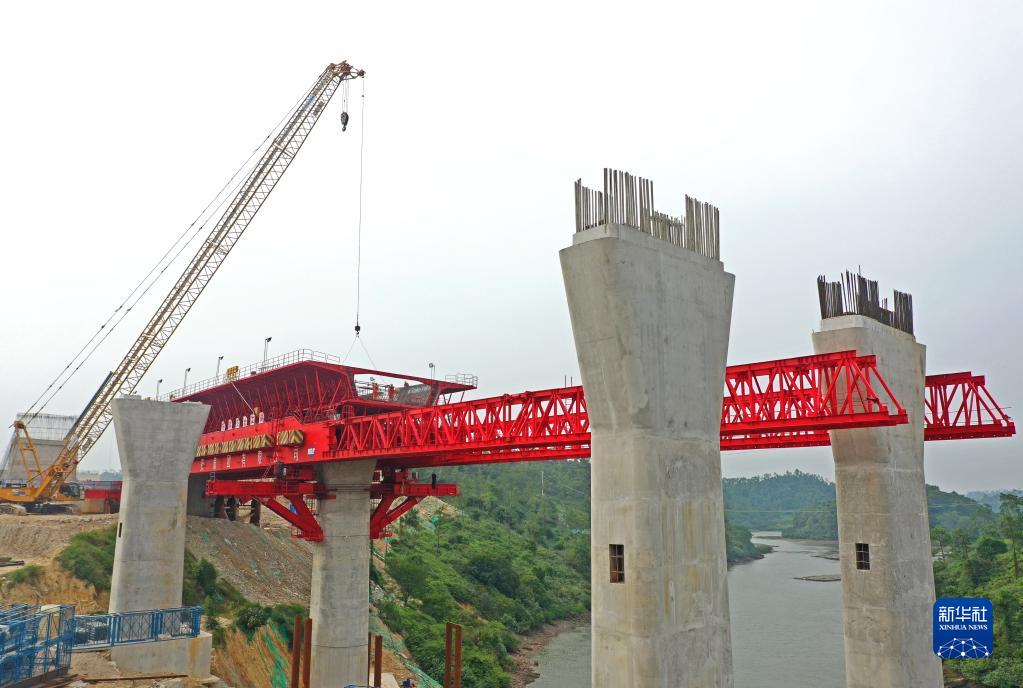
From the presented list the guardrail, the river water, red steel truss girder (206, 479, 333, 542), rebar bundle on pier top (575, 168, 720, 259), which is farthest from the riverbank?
rebar bundle on pier top (575, 168, 720, 259)

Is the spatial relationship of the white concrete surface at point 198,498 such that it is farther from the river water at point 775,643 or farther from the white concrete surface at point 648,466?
the white concrete surface at point 648,466

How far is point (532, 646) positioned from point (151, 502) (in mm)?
45507

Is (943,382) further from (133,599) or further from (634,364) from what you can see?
(133,599)

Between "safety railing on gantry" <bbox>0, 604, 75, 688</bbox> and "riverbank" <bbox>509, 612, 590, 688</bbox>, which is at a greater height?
"safety railing on gantry" <bbox>0, 604, 75, 688</bbox>

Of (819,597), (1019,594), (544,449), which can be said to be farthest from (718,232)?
(819,597)

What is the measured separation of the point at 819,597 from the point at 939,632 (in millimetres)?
77017

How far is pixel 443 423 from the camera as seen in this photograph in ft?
92.9

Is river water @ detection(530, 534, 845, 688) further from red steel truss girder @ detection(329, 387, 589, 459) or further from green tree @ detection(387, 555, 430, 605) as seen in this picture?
red steel truss girder @ detection(329, 387, 589, 459)

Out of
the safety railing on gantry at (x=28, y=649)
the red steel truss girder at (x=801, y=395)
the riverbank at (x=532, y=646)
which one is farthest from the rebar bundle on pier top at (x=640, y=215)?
the riverbank at (x=532, y=646)

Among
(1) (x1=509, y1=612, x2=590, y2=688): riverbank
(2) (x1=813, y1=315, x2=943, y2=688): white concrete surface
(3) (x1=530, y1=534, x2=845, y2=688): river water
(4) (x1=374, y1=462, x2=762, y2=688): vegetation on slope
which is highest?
(2) (x1=813, y1=315, x2=943, y2=688): white concrete surface

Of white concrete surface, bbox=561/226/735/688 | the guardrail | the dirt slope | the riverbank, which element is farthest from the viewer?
the riverbank

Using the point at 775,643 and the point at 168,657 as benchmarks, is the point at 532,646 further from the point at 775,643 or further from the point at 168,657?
the point at 168,657

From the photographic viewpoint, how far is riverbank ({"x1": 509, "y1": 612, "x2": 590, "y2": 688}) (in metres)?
57.0

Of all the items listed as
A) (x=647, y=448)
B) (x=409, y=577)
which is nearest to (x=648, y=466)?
(x=647, y=448)
